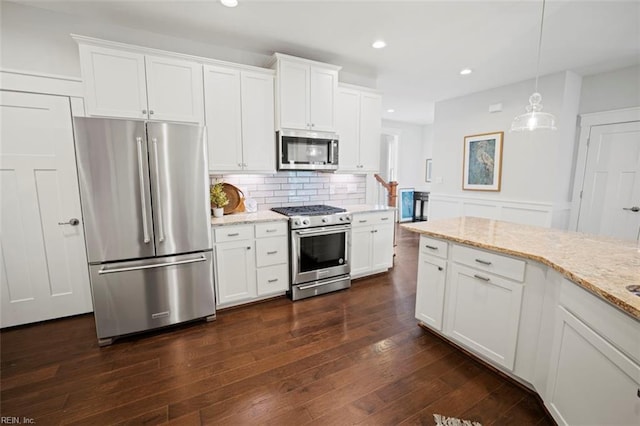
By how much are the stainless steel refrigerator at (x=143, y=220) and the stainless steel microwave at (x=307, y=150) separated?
3.22ft

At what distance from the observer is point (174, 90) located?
2676 mm

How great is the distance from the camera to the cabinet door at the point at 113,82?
7.77 feet

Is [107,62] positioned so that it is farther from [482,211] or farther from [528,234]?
[482,211]

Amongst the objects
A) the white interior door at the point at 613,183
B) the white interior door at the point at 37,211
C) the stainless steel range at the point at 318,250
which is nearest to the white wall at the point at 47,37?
the white interior door at the point at 37,211

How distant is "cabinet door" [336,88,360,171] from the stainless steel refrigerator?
1.85 metres

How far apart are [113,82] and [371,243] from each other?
3268 mm

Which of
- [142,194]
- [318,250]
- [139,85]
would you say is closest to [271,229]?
[318,250]

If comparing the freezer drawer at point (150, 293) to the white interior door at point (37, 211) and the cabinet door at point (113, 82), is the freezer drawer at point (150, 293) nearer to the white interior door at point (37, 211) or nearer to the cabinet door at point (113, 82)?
the white interior door at point (37, 211)

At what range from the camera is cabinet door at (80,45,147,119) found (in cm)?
237

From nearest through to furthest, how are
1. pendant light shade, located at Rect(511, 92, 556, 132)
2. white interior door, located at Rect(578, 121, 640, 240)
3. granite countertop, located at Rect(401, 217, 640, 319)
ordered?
1. granite countertop, located at Rect(401, 217, 640, 319)
2. pendant light shade, located at Rect(511, 92, 556, 132)
3. white interior door, located at Rect(578, 121, 640, 240)

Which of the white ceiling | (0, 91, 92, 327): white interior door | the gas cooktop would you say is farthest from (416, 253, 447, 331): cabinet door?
(0, 91, 92, 327): white interior door

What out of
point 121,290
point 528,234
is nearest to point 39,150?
point 121,290

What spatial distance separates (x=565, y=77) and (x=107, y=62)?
5.44m

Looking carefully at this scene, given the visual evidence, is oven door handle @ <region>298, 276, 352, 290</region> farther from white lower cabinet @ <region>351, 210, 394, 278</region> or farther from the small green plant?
the small green plant
